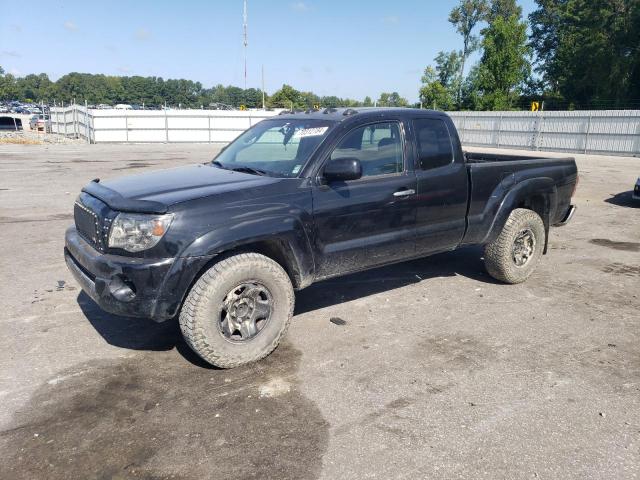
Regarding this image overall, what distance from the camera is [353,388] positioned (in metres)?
3.51

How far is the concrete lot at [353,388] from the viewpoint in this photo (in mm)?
2777

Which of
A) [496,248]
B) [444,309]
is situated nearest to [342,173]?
[444,309]

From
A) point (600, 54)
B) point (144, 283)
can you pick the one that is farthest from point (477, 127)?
point (144, 283)

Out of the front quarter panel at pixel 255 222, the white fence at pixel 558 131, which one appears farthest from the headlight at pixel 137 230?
the white fence at pixel 558 131

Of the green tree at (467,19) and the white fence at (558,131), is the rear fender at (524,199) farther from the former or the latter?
the green tree at (467,19)

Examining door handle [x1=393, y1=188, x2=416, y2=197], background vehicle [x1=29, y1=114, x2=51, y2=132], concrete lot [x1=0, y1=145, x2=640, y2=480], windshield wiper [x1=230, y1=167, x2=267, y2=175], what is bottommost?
concrete lot [x1=0, y1=145, x2=640, y2=480]

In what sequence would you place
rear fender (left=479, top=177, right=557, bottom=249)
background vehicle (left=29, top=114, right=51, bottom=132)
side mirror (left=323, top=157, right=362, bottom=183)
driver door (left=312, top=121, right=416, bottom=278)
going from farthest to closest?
1. background vehicle (left=29, top=114, right=51, bottom=132)
2. rear fender (left=479, top=177, right=557, bottom=249)
3. driver door (left=312, top=121, right=416, bottom=278)
4. side mirror (left=323, top=157, right=362, bottom=183)

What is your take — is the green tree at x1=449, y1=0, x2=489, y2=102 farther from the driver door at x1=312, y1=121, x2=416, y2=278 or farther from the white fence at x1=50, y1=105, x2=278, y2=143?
the driver door at x1=312, y1=121, x2=416, y2=278

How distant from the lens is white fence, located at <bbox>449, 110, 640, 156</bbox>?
82.8 ft

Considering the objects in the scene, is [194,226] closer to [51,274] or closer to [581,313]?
→ [51,274]

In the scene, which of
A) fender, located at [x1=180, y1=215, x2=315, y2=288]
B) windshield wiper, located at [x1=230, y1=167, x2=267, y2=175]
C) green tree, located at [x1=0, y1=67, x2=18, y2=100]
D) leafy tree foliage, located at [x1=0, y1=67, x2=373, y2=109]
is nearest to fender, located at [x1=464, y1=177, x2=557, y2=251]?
fender, located at [x1=180, y1=215, x2=315, y2=288]

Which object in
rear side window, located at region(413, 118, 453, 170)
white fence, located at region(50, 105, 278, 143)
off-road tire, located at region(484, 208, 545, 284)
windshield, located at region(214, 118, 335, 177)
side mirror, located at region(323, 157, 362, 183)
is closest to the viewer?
side mirror, located at region(323, 157, 362, 183)

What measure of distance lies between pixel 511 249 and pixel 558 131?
26.0m

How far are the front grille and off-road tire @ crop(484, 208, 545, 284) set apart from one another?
12.7 ft
